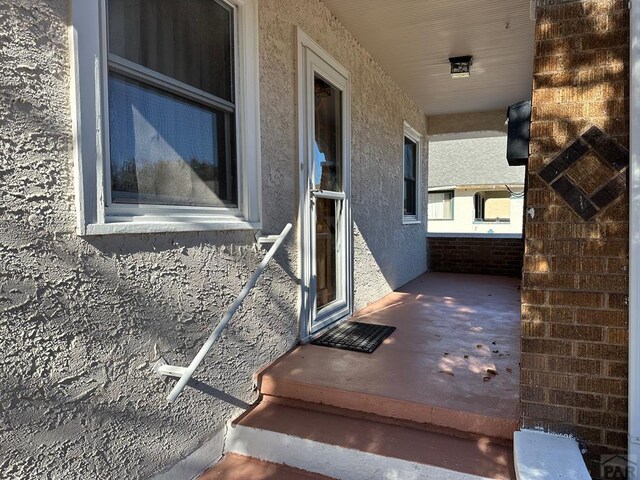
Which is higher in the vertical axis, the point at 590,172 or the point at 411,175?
the point at 411,175

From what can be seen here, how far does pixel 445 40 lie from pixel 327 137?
1834mm

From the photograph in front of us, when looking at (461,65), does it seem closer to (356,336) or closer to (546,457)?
(356,336)

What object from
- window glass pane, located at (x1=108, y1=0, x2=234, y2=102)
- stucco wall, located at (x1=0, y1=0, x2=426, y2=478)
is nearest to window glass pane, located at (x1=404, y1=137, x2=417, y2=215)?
stucco wall, located at (x1=0, y1=0, x2=426, y2=478)

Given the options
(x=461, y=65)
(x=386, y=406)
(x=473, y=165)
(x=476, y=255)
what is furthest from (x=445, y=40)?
(x=473, y=165)

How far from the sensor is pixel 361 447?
2.22 meters

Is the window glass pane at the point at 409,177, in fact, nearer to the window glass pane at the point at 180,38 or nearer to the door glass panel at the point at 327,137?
the door glass panel at the point at 327,137

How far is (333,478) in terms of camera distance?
2.21m

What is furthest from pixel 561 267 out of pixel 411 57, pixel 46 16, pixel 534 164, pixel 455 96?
pixel 455 96

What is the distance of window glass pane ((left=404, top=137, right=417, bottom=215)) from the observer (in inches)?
285

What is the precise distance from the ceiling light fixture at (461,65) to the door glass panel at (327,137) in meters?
1.82

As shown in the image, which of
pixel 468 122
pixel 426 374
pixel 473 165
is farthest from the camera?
pixel 473 165

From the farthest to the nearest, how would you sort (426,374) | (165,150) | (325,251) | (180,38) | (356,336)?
1. (325,251)
2. (356,336)
3. (426,374)
4. (180,38)
5. (165,150)

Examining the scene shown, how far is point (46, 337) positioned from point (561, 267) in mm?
A: 2206

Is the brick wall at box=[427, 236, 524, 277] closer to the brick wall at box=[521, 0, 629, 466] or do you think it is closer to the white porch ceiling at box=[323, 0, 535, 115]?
the white porch ceiling at box=[323, 0, 535, 115]
